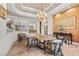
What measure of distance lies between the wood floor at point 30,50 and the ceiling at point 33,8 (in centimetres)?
49

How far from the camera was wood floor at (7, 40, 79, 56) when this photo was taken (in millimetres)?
2271

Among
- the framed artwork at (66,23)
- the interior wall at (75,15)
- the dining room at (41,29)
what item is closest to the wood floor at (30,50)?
the dining room at (41,29)

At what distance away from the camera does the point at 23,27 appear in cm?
233

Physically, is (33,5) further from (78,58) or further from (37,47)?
(78,58)

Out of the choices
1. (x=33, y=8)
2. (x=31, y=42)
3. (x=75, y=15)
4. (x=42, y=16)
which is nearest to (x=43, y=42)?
(x=31, y=42)

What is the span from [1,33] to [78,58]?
1337 mm

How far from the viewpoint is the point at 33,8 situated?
2314mm

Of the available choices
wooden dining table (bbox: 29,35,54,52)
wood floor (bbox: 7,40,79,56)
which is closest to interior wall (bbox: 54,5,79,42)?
wood floor (bbox: 7,40,79,56)

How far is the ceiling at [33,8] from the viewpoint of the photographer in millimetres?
2287

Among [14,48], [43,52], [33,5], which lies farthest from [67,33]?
[14,48]

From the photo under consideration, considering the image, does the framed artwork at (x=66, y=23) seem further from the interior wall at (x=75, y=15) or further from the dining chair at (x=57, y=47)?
the dining chair at (x=57, y=47)

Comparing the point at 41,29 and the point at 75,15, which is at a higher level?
the point at 75,15

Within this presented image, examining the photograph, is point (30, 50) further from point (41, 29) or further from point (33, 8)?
point (33, 8)

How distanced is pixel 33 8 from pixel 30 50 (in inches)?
27.5
